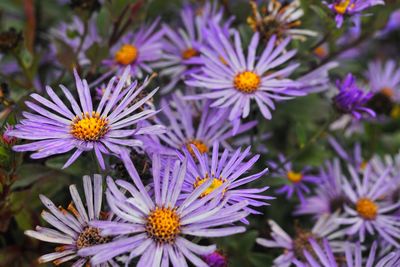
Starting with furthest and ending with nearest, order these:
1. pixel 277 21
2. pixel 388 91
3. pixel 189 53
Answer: pixel 388 91 < pixel 189 53 < pixel 277 21

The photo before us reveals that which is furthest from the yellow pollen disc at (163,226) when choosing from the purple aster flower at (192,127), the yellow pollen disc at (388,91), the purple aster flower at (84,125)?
the yellow pollen disc at (388,91)

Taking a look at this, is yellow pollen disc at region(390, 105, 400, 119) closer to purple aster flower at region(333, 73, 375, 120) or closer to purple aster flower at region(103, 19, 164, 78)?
purple aster flower at region(333, 73, 375, 120)

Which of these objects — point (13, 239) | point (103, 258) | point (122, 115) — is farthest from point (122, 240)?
point (13, 239)

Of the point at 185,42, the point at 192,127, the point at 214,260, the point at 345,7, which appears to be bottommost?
the point at 214,260

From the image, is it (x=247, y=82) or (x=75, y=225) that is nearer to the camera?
(x=75, y=225)

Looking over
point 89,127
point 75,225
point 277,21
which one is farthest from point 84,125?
point 277,21

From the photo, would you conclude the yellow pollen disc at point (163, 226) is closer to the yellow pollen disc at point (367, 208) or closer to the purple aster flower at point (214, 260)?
the purple aster flower at point (214, 260)

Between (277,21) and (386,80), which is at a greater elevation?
(386,80)

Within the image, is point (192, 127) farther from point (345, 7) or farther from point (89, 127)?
point (345, 7)
